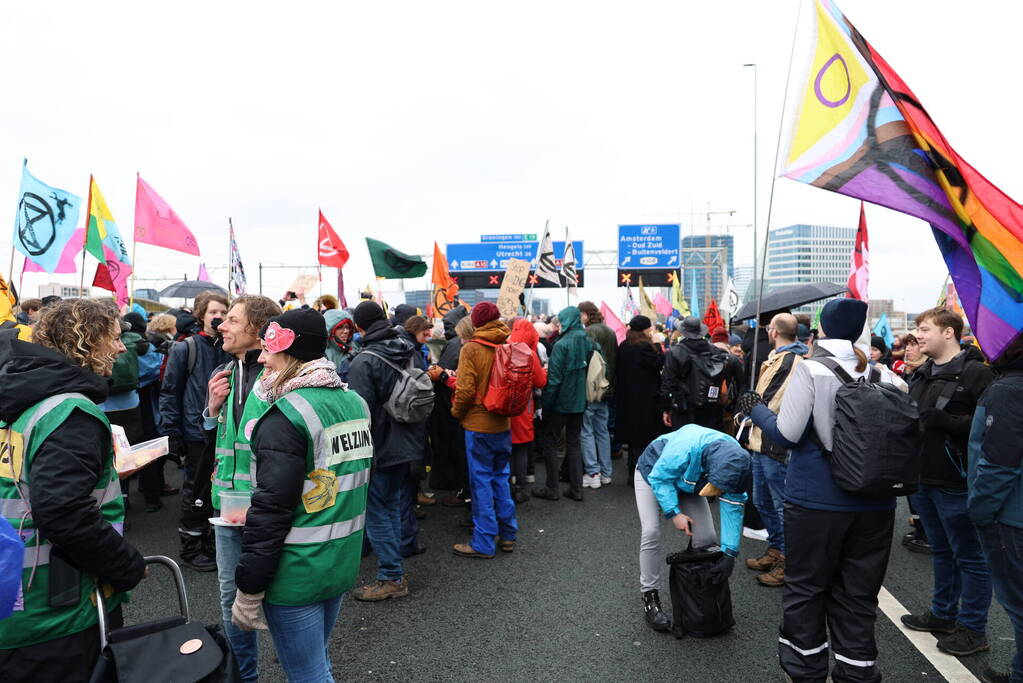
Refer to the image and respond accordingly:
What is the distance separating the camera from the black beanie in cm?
270

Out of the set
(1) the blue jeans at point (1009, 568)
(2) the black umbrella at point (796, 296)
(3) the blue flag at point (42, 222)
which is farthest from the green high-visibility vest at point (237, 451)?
(3) the blue flag at point (42, 222)

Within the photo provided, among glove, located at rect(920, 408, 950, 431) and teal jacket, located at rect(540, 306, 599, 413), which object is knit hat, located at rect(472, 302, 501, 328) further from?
glove, located at rect(920, 408, 950, 431)

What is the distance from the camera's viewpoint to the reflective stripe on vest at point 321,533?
2518 millimetres

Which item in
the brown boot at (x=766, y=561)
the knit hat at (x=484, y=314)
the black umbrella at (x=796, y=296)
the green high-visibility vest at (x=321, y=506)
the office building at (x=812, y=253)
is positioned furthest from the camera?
the office building at (x=812, y=253)

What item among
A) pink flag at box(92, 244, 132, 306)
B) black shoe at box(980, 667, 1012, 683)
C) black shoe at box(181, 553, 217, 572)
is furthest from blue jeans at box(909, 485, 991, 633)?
pink flag at box(92, 244, 132, 306)

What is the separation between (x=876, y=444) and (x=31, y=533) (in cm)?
332

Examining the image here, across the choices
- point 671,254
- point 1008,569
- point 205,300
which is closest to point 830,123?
point 1008,569

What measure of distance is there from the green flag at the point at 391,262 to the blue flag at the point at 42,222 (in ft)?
13.6

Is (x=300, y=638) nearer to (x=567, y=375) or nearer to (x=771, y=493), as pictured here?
(x=771, y=493)

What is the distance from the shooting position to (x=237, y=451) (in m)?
3.01

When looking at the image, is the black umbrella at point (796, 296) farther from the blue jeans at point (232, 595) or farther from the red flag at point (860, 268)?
the blue jeans at point (232, 595)

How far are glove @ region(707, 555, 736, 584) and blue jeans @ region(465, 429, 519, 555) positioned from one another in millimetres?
1992

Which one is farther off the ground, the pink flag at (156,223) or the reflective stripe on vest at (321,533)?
the pink flag at (156,223)

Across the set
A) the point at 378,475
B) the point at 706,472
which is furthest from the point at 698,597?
the point at 378,475
